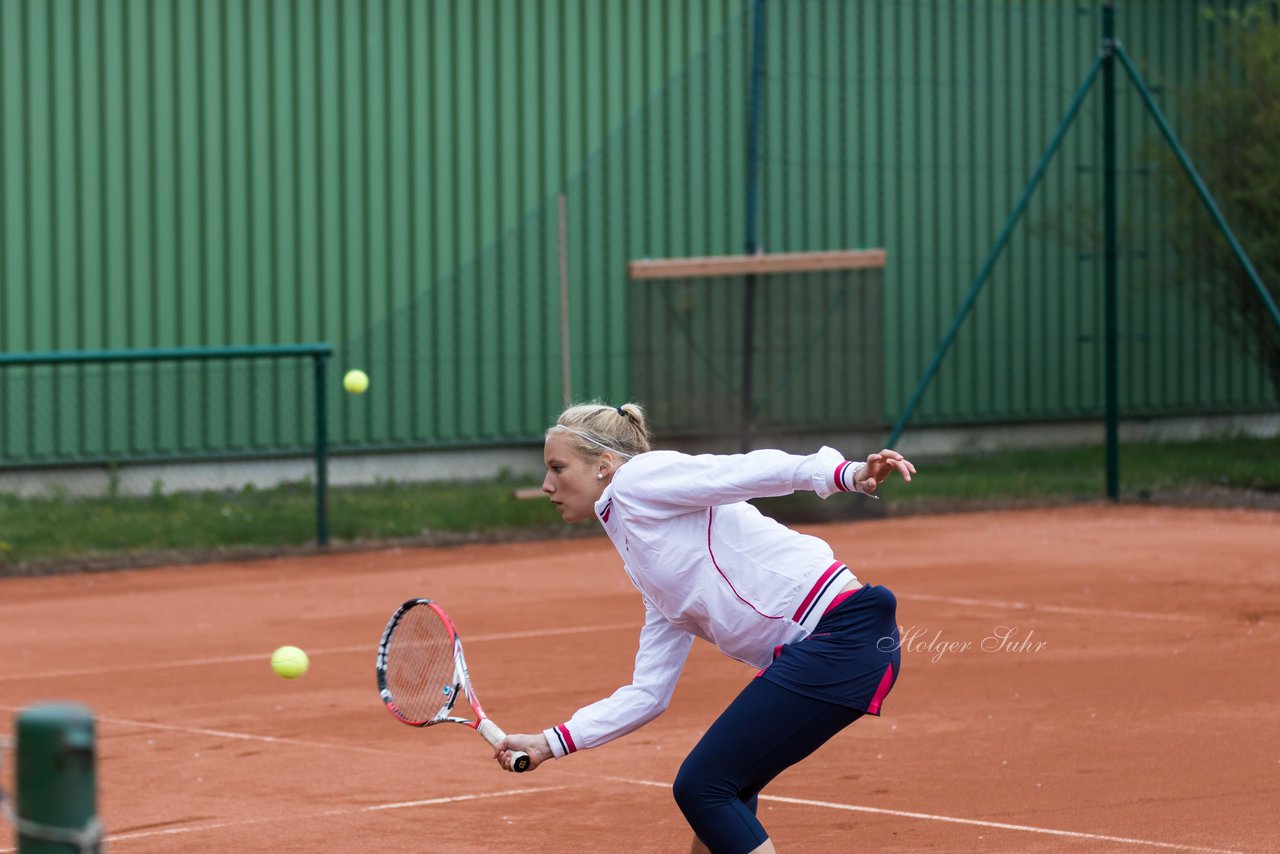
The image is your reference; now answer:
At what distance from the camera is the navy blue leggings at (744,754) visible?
4.26 m

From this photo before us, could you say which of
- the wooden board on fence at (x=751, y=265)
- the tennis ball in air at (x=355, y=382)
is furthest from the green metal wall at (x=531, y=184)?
the tennis ball in air at (x=355, y=382)

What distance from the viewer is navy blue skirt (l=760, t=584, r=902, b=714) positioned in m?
4.34

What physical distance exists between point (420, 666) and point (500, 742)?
675mm

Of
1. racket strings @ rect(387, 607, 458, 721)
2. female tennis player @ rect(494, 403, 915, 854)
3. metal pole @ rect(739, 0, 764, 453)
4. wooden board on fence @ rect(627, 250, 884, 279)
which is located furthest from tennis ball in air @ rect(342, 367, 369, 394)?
female tennis player @ rect(494, 403, 915, 854)

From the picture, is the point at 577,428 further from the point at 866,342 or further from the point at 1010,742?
the point at 866,342

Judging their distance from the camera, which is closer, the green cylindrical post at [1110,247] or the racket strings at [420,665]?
the racket strings at [420,665]

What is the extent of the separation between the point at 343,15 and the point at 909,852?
12.0 meters

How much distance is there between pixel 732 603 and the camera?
4.44 meters

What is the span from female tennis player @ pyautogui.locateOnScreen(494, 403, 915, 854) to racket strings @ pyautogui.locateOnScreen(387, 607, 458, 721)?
50 centimetres

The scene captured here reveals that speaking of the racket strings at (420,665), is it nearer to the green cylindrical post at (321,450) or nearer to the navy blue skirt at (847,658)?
the navy blue skirt at (847,658)

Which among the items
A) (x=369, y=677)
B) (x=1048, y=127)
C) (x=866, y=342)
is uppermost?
(x=1048, y=127)

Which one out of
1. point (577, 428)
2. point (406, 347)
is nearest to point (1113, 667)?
point (577, 428)

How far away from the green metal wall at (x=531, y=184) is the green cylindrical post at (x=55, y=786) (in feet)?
37.0

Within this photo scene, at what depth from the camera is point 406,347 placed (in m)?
16.2
